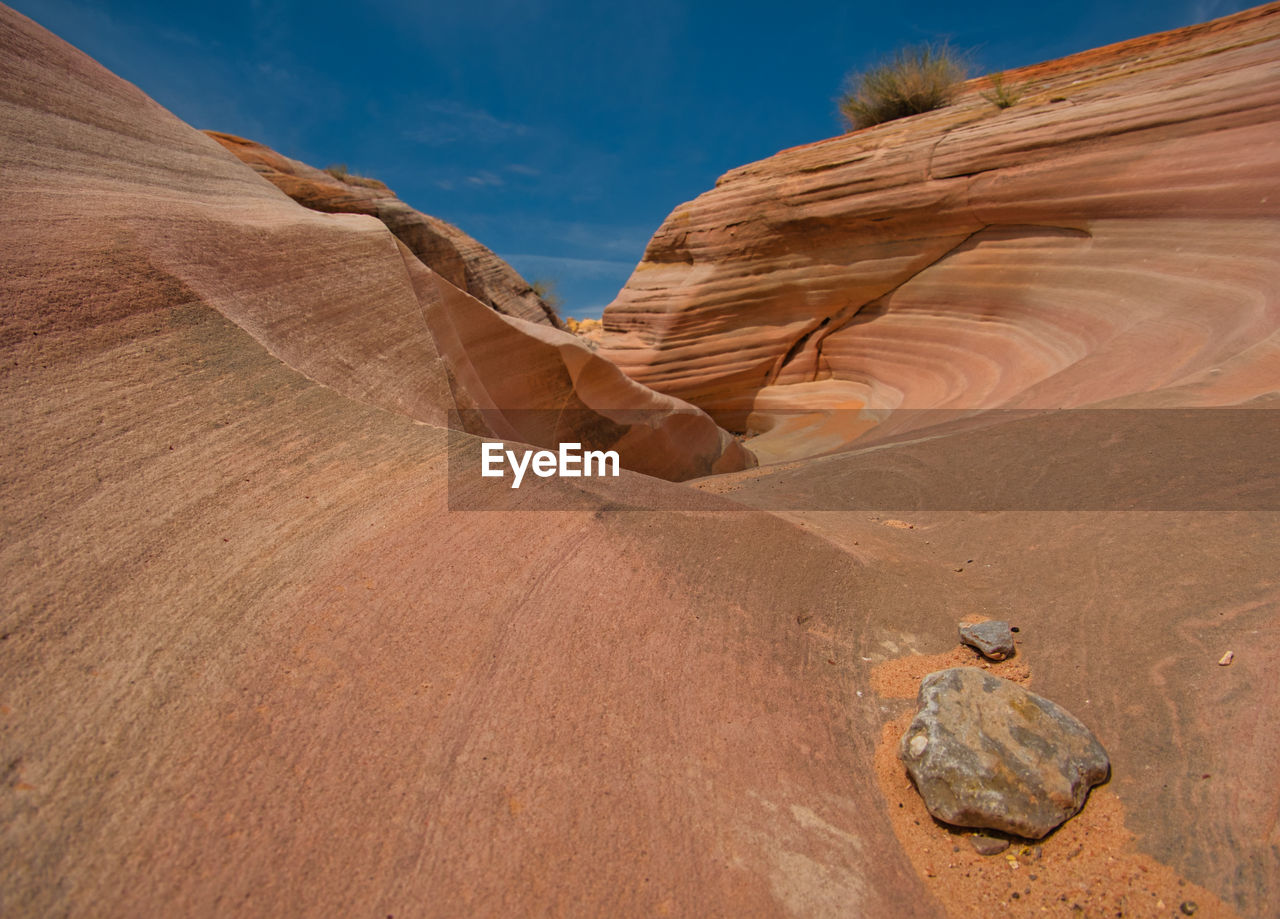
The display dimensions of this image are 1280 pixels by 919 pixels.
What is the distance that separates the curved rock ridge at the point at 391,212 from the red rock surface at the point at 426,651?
7.79 metres

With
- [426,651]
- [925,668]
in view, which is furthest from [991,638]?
[426,651]

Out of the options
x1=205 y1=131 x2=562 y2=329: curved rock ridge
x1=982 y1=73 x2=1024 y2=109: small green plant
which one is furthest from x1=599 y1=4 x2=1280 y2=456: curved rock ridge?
x1=205 y1=131 x2=562 y2=329: curved rock ridge

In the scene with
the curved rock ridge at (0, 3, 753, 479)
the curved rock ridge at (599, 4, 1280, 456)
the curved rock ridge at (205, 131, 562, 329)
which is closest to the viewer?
the curved rock ridge at (0, 3, 753, 479)

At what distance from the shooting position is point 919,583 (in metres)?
2.73

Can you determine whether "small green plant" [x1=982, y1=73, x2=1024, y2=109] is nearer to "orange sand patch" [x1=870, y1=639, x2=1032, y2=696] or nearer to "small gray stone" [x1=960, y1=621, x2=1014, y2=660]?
"small gray stone" [x1=960, y1=621, x2=1014, y2=660]

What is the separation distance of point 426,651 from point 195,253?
2193 mm

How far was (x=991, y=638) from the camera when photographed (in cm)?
222

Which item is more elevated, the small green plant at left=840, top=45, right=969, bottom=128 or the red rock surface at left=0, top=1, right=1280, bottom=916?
the small green plant at left=840, top=45, right=969, bottom=128

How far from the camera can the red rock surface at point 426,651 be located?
1384mm

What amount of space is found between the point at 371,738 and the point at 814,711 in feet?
4.08

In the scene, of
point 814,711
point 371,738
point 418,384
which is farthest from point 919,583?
point 418,384

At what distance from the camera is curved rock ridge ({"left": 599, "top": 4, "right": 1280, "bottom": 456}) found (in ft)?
19.8

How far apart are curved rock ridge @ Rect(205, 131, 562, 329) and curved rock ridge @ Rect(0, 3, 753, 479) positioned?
554 centimetres

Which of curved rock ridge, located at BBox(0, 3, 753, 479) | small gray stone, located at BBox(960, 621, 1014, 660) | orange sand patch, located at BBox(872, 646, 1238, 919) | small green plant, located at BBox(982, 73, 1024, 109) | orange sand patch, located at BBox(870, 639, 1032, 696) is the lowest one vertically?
orange sand patch, located at BBox(872, 646, 1238, 919)
